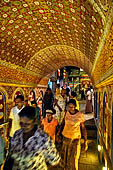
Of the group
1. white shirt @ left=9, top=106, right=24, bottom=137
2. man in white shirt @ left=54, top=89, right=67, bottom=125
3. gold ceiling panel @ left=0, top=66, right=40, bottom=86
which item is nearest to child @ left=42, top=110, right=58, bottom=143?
white shirt @ left=9, top=106, right=24, bottom=137

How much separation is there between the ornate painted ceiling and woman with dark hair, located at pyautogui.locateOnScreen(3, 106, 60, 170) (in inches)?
82.5

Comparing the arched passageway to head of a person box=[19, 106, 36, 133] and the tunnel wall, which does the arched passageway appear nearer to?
the tunnel wall

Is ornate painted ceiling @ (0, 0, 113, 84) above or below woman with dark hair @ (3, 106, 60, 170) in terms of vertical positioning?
above

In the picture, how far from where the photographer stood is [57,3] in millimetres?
3123

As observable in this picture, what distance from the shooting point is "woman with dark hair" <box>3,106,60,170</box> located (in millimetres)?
1686

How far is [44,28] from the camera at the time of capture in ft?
15.6

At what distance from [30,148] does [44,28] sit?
420cm

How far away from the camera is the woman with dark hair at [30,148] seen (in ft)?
5.53

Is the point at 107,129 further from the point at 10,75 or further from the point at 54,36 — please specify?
the point at 10,75

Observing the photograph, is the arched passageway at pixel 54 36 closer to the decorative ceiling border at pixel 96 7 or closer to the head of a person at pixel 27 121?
the decorative ceiling border at pixel 96 7

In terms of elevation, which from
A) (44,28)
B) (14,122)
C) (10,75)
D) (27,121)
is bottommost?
(14,122)

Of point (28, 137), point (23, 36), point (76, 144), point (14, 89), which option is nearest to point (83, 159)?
point (76, 144)

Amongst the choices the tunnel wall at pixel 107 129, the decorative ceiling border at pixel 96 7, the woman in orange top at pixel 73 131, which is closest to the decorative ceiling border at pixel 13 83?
the woman in orange top at pixel 73 131

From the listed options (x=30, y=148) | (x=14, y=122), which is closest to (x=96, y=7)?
(x=30, y=148)
